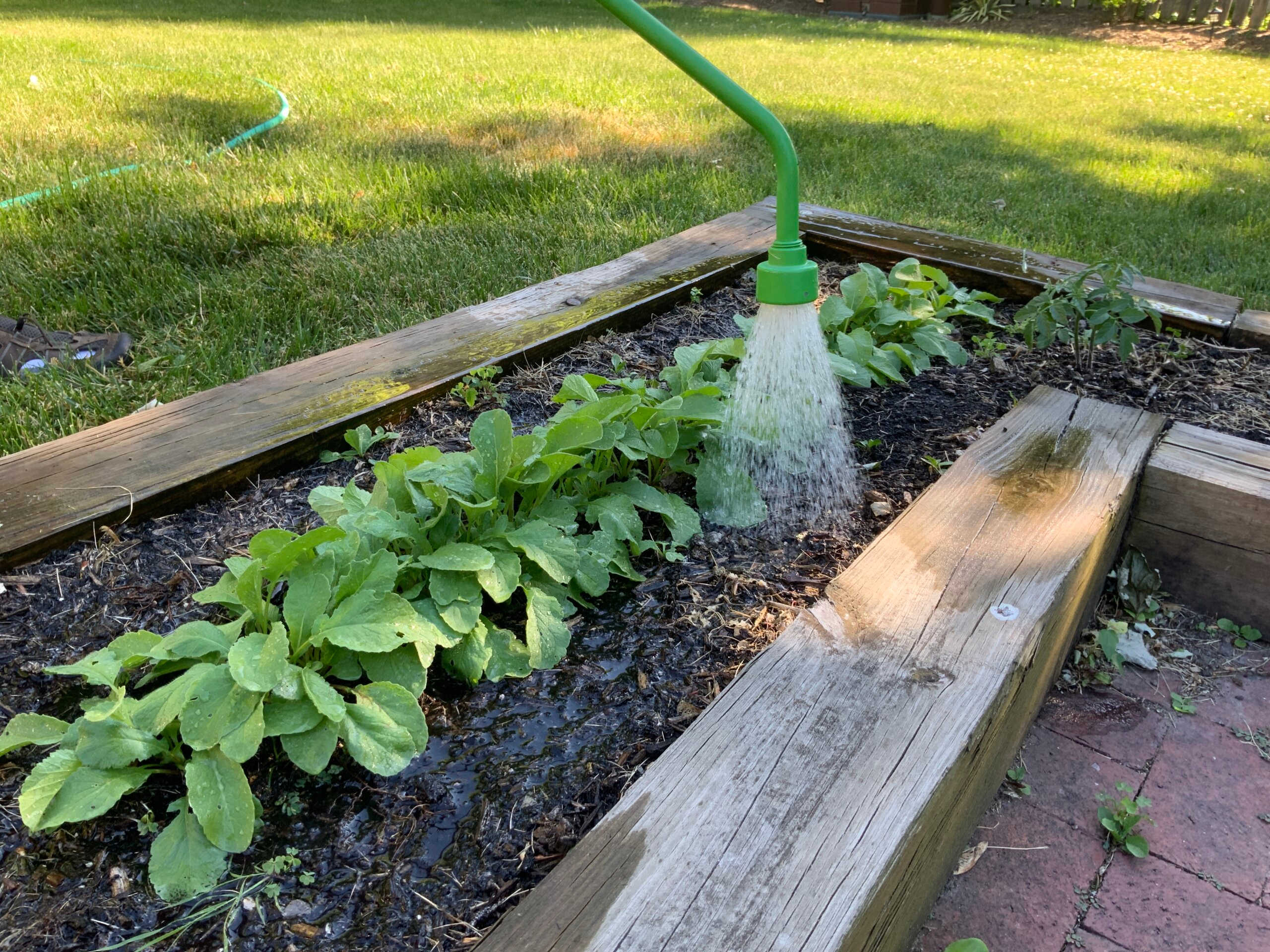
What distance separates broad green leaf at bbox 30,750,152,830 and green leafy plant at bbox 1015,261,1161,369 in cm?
211

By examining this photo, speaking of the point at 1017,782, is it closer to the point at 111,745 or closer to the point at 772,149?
the point at 772,149

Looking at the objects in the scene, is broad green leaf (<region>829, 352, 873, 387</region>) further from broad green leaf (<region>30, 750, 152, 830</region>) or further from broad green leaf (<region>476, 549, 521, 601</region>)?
broad green leaf (<region>30, 750, 152, 830</region>)

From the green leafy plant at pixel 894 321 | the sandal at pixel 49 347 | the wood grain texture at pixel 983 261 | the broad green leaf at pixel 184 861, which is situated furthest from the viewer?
the wood grain texture at pixel 983 261

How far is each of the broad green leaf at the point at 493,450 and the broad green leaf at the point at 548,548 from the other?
10cm

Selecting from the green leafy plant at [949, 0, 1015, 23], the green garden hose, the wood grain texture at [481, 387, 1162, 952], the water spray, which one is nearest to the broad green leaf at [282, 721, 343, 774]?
the wood grain texture at [481, 387, 1162, 952]

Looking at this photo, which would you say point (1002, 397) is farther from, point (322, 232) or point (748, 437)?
point (322, 232)

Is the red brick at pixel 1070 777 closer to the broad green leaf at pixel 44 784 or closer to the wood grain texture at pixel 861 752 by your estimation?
the wood grain texture at pixel 861 752

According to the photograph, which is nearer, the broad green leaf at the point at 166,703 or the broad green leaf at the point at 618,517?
the broad green leaf at the point at 166,703

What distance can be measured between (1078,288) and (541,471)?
1.53m

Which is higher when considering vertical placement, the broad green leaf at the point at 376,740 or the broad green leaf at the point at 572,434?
the broad green leaf at the point at 572,434

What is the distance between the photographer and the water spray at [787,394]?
148 centimetres

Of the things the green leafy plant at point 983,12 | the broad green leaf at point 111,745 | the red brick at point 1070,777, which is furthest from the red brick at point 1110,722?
the green leafy plant at point 983,12

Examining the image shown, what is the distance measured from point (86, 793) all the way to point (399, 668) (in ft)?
1.33

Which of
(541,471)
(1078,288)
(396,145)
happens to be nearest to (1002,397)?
(1078,288)
